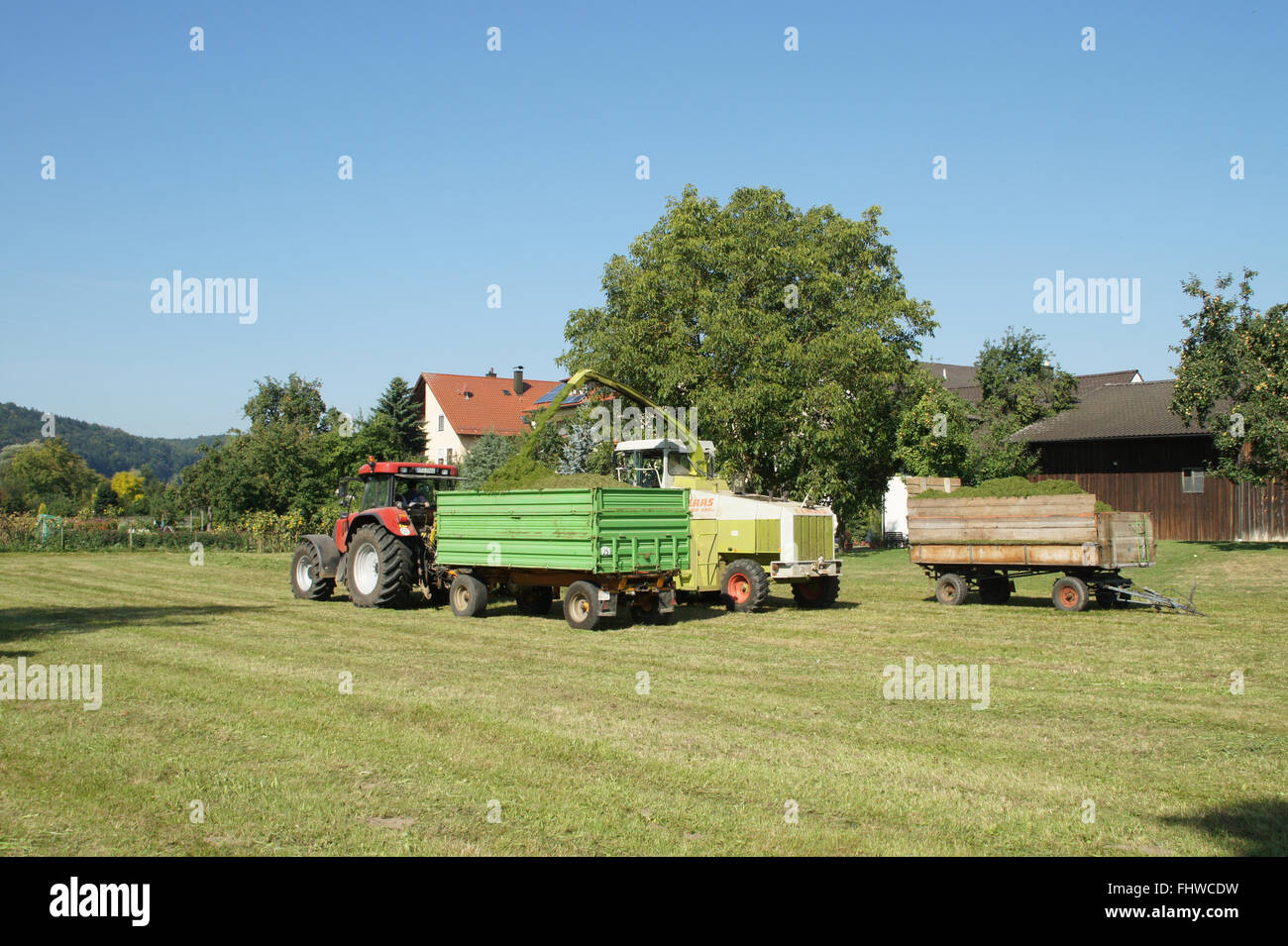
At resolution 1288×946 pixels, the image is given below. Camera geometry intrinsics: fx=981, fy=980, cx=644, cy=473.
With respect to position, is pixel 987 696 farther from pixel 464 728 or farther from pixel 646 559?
pixel 646 559

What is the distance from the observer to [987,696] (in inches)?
353

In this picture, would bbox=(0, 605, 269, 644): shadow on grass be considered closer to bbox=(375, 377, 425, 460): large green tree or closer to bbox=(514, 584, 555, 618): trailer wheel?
bbox=(514, 584, 555, 618): trailer wheel

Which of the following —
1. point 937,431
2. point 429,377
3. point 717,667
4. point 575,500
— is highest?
point 429,377

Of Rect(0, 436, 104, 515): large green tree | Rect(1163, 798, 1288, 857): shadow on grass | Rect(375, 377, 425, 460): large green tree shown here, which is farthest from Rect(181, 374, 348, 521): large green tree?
Rect(0, 436, 104, 515): large green tree

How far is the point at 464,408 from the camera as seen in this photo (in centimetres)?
6141

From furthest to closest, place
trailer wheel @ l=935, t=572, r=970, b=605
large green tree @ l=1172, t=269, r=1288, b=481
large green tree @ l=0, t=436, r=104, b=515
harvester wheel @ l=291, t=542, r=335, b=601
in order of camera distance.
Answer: large green tree @ l=0, t=436, r=104, b=515 < large green tree @ l=1172, t=269, r=1288, b=481 < harvester wheel @ l=291, t=542, r=335, b=601 < trailer wheel @ l=935, t=572, r=970, b=605

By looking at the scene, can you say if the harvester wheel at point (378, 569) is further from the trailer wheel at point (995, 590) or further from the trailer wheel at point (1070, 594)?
the trailer wheel at point (1070, 594)

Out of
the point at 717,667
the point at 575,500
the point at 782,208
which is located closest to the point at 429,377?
the point at 782,208

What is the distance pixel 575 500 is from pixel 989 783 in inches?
351

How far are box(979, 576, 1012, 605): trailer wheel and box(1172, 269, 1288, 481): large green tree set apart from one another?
12.9 metres

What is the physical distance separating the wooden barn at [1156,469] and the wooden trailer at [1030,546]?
18262 mm

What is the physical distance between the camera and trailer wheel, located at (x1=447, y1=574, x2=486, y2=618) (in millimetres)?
15992

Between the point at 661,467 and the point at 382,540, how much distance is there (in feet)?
17.0
